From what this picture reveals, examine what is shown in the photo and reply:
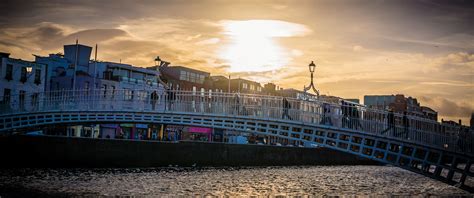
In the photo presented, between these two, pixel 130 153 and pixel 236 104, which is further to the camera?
pixel 130 153

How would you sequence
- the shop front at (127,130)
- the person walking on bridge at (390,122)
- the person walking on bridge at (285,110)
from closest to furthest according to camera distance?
the person walking on bridge at (390,122)
the person walking on bridge at (285,110)
the shop front at (127,130)

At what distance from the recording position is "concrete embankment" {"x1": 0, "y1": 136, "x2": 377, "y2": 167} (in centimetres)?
3275

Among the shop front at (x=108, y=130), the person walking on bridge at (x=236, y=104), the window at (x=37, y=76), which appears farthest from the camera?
the shop front at (x=108, y=130)

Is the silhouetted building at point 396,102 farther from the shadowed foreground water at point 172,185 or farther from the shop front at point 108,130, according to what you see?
the shadowed foreground water at point 172,185

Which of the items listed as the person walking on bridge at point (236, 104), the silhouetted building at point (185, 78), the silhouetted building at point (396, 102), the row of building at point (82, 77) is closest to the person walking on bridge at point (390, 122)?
the person walking on bridge at point (236, 104)

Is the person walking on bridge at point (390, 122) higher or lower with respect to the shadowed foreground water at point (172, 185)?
higher

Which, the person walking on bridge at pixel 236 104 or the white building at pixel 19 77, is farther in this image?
the white building at pixel 19 77

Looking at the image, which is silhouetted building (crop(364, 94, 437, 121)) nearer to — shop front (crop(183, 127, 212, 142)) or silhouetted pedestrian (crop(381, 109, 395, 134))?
shop front (crop(183, 127, 212, 142))

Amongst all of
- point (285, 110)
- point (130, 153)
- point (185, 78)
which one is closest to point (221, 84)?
point (185, 78)

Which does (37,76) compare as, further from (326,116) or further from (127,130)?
(326,116)

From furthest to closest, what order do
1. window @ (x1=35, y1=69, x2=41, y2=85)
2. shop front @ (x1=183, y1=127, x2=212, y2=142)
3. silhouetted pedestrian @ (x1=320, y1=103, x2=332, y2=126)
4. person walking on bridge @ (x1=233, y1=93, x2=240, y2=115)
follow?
shop front @ (x1=183, y1=127, x2=212, y2=142)
window @ (x1=35, y1=69, x2=41, y2=85)
person walking on bridge @ (x1=233, y1=93, x2=240, y2=115)
silhouetted pedestrian @ (x1=320, y1=103, x2=332, y2=126)

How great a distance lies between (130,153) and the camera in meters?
38.5

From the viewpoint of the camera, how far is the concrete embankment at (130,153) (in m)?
32.8

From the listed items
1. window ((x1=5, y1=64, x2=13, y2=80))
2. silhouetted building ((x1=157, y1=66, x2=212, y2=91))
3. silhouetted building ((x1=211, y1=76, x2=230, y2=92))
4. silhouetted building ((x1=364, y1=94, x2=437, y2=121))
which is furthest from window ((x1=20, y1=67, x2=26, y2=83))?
silhouetted building ((x1=364, y1=94, x2=437, y2=121))
